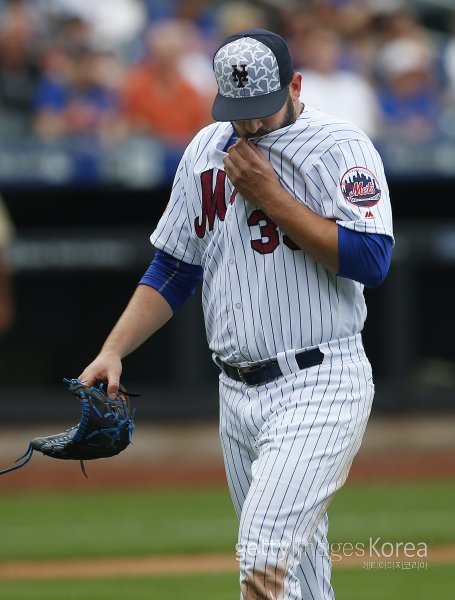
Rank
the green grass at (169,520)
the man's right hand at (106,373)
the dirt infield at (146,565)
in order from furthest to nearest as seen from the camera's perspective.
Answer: the green grass at (169,520)
the dirt infield at (146,565)
the man's right hand at (106,373)

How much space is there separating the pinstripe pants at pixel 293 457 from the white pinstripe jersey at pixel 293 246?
0.27 ft

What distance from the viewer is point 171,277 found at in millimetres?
4031

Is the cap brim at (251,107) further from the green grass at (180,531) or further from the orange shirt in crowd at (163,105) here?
the orange shirt in crowd at (163,105)

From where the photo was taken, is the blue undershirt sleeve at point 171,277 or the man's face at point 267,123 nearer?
the man's face at point 267,123

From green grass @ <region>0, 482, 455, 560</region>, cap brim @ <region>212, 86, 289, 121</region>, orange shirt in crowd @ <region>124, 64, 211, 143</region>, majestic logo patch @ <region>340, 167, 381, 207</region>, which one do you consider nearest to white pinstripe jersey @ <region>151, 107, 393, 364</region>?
majestic logo patch @ <region>340, 167, 381, 207</region>

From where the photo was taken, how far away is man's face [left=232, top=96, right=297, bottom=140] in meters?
3.61

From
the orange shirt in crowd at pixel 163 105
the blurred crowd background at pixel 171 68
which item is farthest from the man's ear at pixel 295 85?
the orange shirt in crowd at pixel 163 105

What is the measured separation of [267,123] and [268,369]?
702 mm

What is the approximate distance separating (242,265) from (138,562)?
3.50 meters

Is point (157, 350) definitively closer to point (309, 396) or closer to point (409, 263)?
point (409, 263)

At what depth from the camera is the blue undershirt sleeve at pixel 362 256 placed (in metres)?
3.49

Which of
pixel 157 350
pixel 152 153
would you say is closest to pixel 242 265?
pixel 152 153

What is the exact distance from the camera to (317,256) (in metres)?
3.50

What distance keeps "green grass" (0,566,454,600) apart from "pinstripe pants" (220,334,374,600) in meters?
2.08
